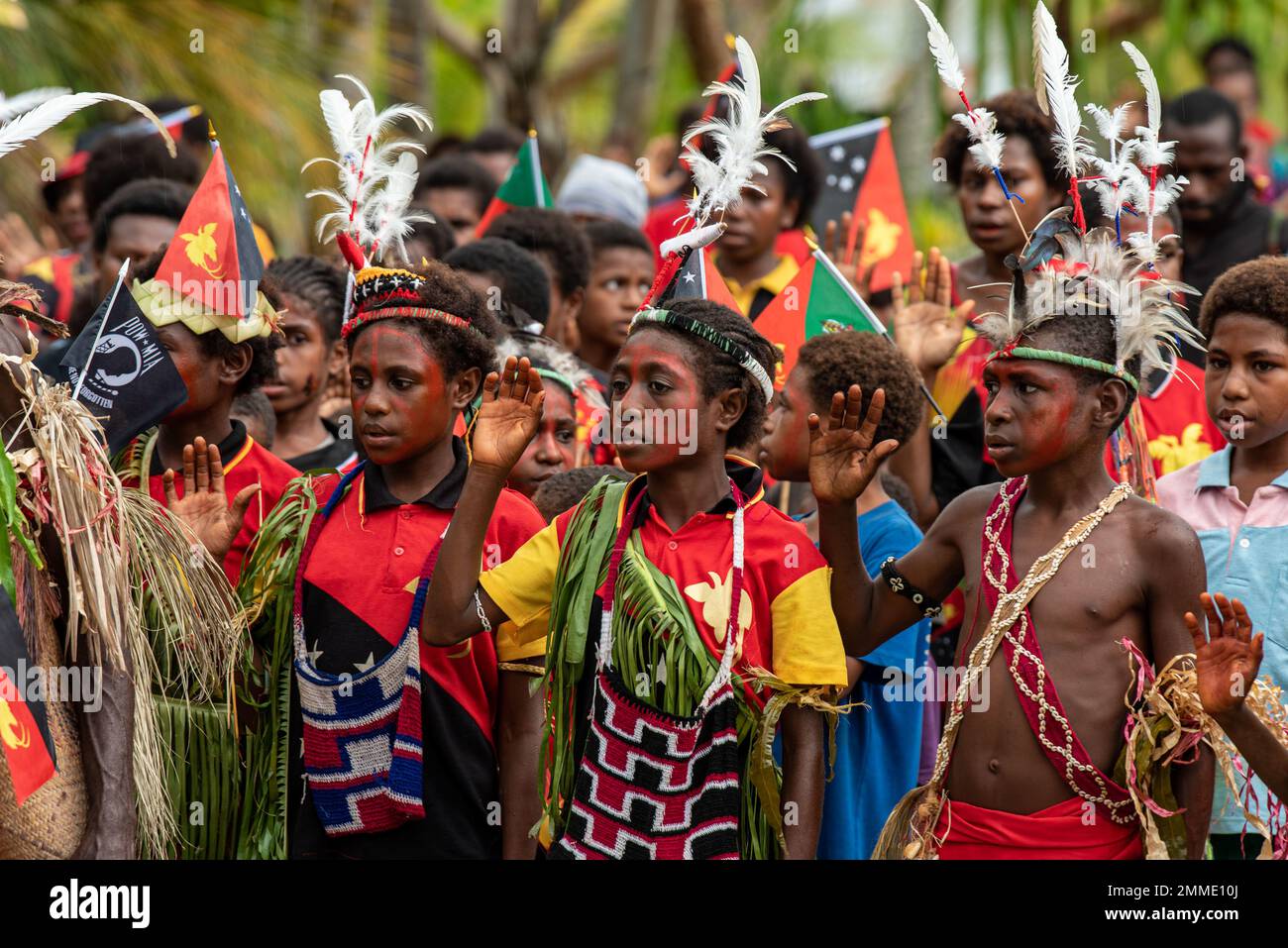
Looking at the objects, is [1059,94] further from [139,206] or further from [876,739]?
[139,206]

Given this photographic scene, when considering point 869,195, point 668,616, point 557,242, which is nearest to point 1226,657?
point 668,616

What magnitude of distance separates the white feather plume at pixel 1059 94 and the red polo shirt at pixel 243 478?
7.61ft

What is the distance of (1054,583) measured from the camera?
3.95 metres

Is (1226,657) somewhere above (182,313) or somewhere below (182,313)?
below

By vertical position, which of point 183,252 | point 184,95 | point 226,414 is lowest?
point 226,414

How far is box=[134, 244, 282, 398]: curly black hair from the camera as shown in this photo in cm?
494

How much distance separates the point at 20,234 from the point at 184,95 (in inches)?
55.2

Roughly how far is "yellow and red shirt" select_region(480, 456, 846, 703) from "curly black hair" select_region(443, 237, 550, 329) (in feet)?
7.36

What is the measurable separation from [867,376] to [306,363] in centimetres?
220

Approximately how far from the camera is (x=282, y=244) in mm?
10742

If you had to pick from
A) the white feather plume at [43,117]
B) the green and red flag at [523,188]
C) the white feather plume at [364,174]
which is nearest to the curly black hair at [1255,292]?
the white feather plume at [364,174]

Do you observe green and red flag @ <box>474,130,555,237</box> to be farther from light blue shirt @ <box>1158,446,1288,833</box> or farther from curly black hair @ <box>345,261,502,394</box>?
light blue shirt @ <box>1158,446,1288,833</box>

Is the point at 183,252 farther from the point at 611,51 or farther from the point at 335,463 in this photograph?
the point at 611,51

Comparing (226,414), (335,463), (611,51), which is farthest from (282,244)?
(611,51)
